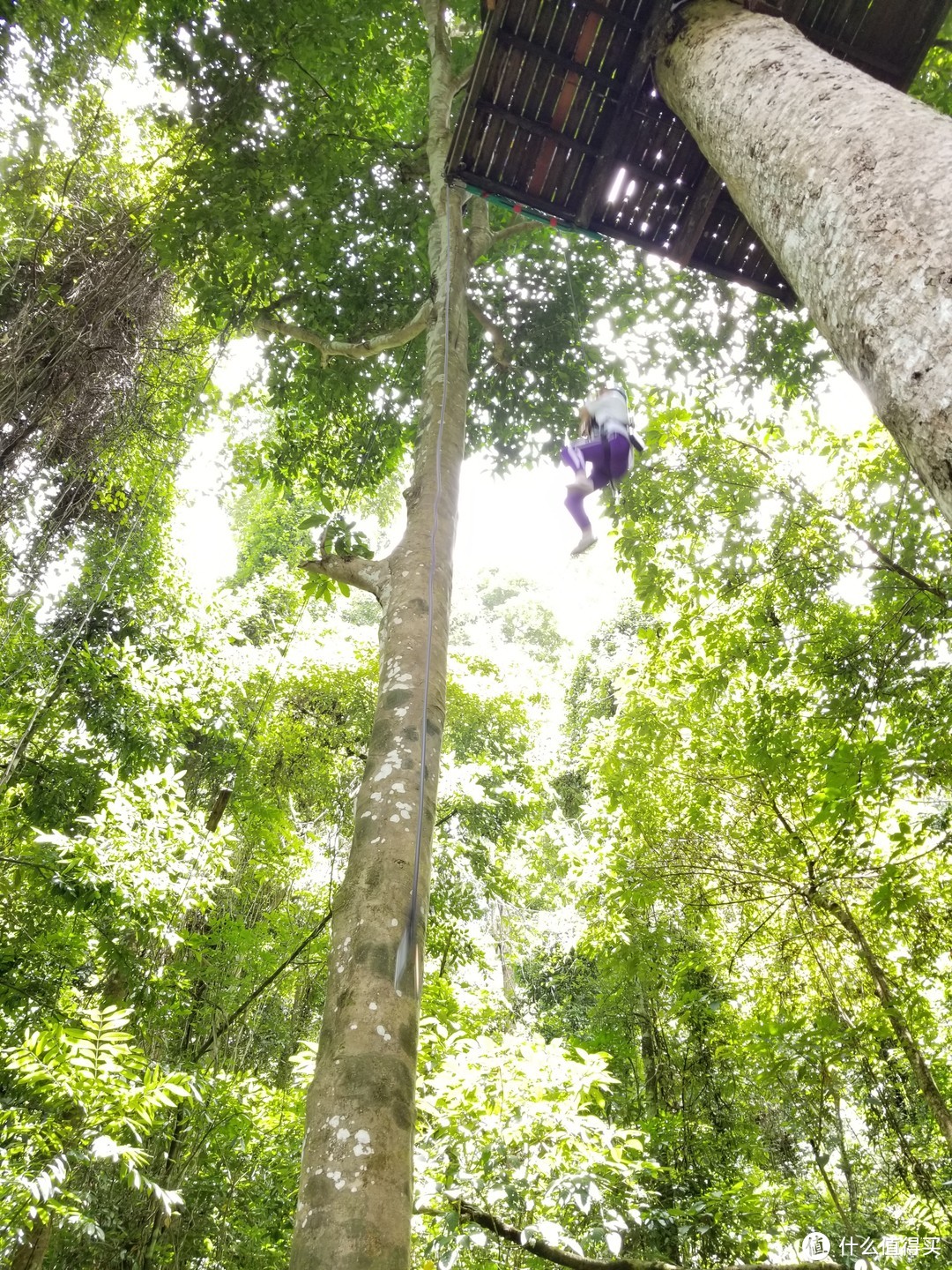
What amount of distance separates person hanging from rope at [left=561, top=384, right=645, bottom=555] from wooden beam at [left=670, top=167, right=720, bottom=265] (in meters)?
0.90

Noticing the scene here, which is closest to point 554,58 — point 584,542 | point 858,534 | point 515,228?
point 584,542

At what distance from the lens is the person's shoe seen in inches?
173

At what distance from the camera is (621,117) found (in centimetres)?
353

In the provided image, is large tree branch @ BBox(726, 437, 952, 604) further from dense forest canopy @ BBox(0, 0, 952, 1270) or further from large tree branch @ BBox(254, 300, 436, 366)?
large tree branch @ BBox(254, 300, 436, 366)

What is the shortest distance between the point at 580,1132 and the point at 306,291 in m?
6.81

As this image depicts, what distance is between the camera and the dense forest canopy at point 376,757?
12.1 ft

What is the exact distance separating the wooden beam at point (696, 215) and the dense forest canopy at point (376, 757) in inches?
59.9

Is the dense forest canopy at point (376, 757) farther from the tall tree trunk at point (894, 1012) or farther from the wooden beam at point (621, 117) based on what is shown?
the wooden beam at point (621, 117)

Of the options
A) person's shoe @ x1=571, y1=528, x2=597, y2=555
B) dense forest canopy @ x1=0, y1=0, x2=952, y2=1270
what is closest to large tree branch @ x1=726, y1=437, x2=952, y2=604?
dense forest canopy @ x1=0, y1=0, x2=952, y2=1270

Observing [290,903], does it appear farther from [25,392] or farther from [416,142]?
[416,142]

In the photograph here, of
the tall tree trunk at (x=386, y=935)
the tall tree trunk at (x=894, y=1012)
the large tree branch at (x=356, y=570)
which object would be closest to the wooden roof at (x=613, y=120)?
the tall tree trunk at (x=386, y=935)

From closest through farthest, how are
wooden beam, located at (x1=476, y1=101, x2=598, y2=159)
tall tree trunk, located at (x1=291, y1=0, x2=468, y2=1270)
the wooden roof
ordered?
tall tree trunk, located at (x1=291, y1=0, x2=468, y2=1270) → the wooden roof → wooden beam, located at (x1=476, y1=101, x2=598, y2=159)

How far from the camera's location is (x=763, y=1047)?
169 inches

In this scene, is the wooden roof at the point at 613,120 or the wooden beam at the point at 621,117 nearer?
the wooden beam at the point at 621,117
